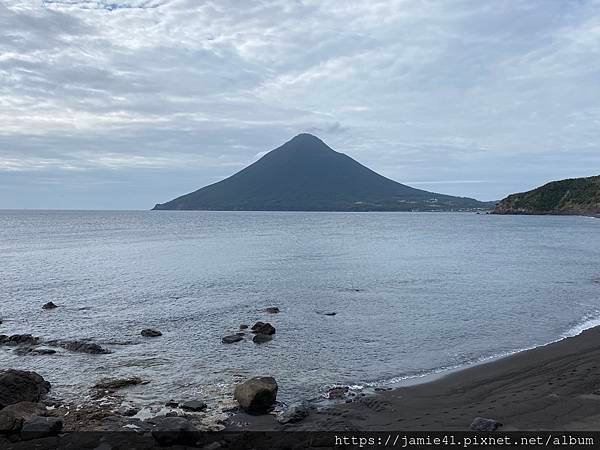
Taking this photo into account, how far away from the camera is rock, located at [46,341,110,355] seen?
63.7 feet

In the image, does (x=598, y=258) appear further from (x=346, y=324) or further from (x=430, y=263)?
(x=346, y=324)

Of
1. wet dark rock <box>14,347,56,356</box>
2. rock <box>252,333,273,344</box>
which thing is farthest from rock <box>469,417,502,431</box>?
wet dark rock <box>14,347,56,356</box>

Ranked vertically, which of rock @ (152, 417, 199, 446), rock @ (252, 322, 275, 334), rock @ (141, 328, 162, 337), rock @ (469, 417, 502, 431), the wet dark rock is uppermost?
rock @ (469, 417, 502, 431)

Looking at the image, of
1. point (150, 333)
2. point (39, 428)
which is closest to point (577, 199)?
point (150, 333)

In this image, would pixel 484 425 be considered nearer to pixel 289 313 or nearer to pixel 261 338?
pixel 261 338

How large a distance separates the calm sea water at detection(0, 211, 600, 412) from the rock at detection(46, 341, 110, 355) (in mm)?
493

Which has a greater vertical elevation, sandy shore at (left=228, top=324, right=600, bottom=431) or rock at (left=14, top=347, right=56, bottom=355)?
sandy shore at (left=228, top=324, right=600, bottom=431)

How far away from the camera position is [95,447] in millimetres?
10758

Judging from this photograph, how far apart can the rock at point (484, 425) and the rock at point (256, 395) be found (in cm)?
516

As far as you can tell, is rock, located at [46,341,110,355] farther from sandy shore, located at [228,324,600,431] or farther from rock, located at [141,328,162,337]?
sandy shore, located at [228,324,600,431]

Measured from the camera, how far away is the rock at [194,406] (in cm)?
1341

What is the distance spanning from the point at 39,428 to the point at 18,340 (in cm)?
1139

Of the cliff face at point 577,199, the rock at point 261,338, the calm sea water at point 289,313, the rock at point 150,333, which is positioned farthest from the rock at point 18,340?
the cliff face at point 577,199

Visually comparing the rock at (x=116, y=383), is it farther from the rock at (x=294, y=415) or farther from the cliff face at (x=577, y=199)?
the cliff face at (x=577, y=199)
